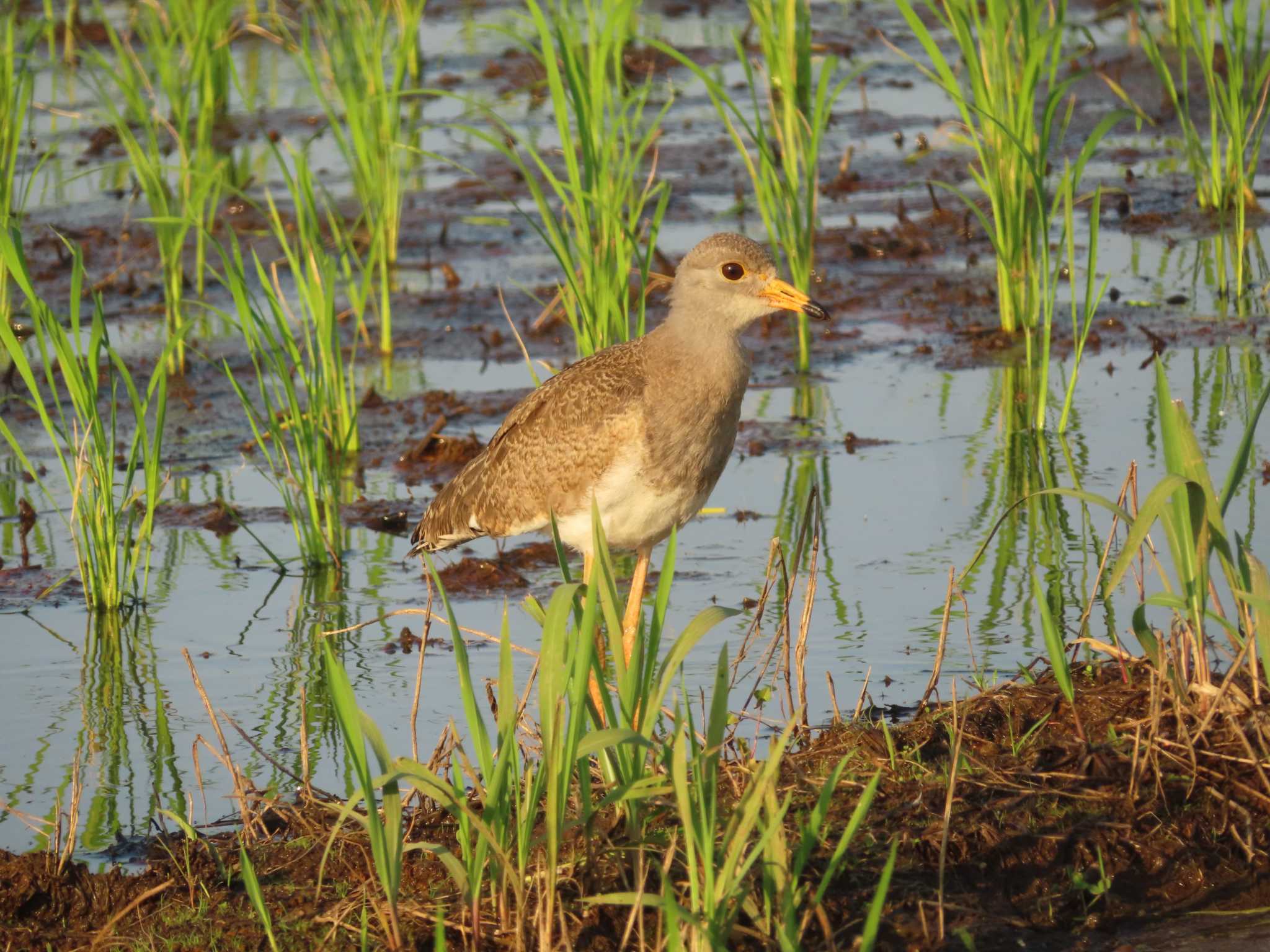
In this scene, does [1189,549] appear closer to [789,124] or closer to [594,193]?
[594,193]

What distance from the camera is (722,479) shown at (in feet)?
25.7

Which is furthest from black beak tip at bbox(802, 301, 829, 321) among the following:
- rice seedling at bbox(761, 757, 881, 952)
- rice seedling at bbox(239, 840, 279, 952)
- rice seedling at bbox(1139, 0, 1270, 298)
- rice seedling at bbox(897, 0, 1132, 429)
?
rice seedling at bbox(1139, 0, 1270, 298)

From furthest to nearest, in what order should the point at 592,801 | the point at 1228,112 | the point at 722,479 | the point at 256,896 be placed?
the point at 1228,112, the point at 722,479, the point at 592,801, the point at 256,896

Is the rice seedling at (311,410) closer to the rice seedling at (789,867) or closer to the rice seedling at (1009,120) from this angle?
the rice seedling at (1009,120)

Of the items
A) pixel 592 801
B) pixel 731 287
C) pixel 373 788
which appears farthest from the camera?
pixel 731 287

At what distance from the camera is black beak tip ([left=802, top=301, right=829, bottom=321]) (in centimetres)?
591

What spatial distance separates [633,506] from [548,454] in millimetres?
423

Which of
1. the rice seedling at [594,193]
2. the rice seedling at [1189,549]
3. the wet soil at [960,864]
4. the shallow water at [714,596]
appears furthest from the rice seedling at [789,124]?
the wet soil at [960,864]

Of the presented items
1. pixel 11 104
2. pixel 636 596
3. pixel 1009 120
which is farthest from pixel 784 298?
pixel 11 104

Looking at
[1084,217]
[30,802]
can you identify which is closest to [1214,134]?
[1084,217]

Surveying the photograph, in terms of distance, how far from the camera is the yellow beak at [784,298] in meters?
5.88

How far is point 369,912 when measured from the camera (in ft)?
Result: 13.3

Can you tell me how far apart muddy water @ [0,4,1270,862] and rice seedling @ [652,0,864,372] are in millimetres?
675

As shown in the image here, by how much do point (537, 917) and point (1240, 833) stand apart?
5.67 ft
